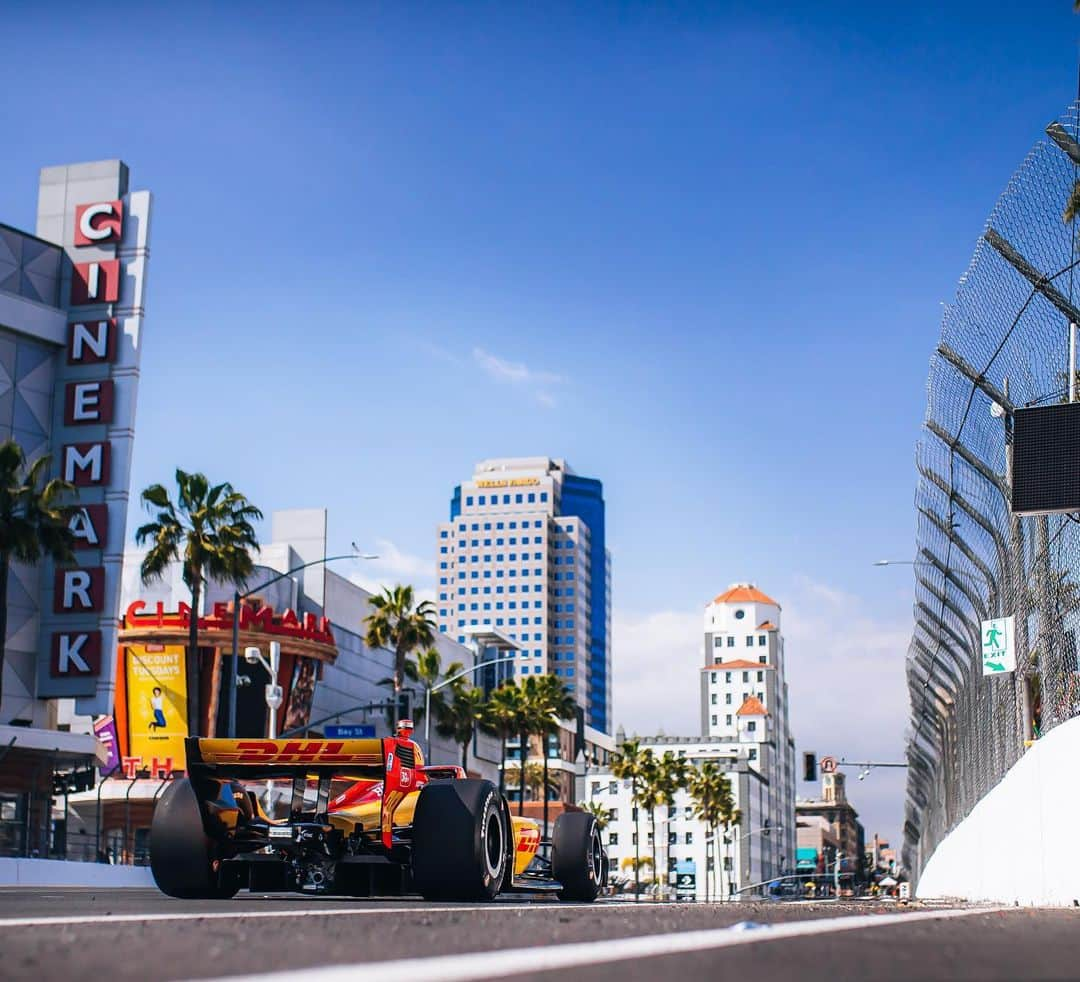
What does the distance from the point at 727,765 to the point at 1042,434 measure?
155400 millimetres

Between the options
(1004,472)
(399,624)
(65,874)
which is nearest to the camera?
(1004,472)

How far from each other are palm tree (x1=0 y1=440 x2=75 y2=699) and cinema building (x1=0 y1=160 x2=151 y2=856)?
5649mm

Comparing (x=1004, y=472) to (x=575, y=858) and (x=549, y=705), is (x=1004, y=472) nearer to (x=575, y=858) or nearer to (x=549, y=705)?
(x=575, y=858)

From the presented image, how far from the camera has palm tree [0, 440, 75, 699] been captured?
45.7 m

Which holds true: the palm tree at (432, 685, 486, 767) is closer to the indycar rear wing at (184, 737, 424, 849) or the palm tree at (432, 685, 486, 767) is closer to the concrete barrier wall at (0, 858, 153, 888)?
the concrete barrier wall at (0, 858, 153, 888)

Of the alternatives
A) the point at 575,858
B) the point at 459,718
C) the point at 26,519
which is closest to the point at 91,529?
the point at 26,519

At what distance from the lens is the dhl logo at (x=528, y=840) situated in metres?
15.4

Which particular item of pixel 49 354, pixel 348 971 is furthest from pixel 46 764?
pixel 348 971

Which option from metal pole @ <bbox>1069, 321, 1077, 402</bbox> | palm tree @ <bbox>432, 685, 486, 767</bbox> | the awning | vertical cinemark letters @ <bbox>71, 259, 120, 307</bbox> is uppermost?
vertical cinemark letters @ <bbox>71, 259, 120, 307</bbox>

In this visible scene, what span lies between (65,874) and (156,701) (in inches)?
1546

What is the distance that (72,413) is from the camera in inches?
2296

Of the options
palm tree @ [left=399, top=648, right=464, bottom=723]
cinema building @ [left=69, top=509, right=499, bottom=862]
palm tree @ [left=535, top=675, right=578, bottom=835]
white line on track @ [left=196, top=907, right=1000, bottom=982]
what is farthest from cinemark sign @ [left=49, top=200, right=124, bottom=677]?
white line on track @ [left=196, top=907, right=1000, bottom=982]

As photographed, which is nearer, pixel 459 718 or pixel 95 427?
pixel 95 427

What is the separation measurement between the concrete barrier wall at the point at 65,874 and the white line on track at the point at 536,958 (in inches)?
976
